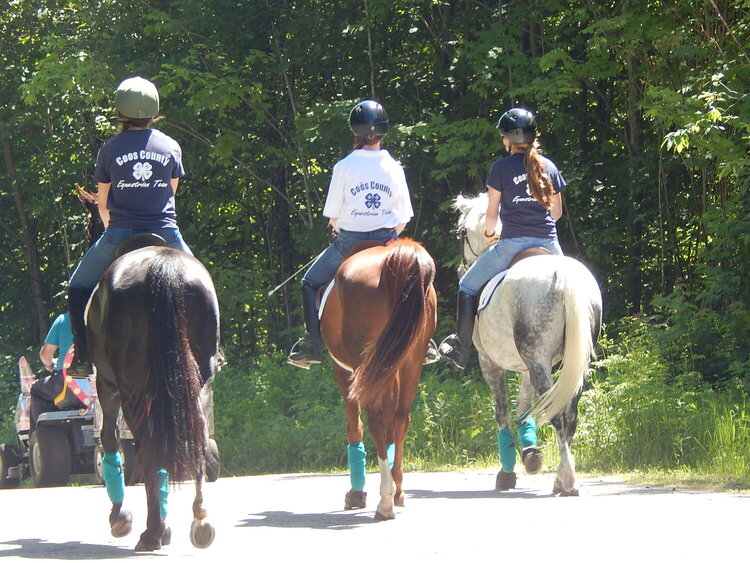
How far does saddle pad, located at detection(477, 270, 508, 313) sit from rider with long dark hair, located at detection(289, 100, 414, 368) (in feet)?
3.66

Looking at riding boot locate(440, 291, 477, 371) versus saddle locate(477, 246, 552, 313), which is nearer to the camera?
saddle locate(477, 246, 552, 313)

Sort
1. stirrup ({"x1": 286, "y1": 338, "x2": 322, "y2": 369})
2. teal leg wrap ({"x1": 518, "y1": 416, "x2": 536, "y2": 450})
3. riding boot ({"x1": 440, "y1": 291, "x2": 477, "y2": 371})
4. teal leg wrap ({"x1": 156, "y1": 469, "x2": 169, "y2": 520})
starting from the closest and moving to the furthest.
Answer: teal leg wrap ({"x1": 156, "y1": 469, "x2": 169, "y2": 520}) < teal leg wrap ({"x1": 518, "y1": 416, "x2": 536, "y2": 450}) < stirrup ({"x1": 286, "y1": 338, "x2": 322, "y2": 369}) < riding boot ({"x1": 440, "y1": 291, "x2": 477, "y2": 371})

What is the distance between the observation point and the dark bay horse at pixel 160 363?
7.38m

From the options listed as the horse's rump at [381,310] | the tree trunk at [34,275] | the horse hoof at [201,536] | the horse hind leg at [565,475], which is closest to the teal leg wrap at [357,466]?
the horse's rump at [381,310]

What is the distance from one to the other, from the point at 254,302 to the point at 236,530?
596 inches

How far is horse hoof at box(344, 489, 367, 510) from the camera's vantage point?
9508mm

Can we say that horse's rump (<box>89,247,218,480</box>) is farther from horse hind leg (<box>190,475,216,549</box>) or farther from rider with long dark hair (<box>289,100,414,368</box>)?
rider with long dark hair (<box>289,100,414,368</box>)

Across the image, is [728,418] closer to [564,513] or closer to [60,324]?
[564,513]

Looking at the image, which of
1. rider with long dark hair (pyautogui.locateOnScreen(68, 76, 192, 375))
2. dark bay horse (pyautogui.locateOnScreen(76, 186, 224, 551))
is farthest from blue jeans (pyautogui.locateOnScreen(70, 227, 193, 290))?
dark bay horse (pyautogui.locateOnScreen(76, 186, 224, 551))

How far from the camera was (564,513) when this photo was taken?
8.43 m

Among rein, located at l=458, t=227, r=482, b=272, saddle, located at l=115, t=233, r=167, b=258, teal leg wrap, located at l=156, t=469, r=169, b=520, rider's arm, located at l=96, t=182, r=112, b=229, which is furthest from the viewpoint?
rein, located at l=458, t=227, r=482, b=272

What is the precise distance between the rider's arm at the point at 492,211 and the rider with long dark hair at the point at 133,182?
9.97 ft

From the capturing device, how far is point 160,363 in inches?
297

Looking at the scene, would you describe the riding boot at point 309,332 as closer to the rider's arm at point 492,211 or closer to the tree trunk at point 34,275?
the rider's arm at point 492,211
